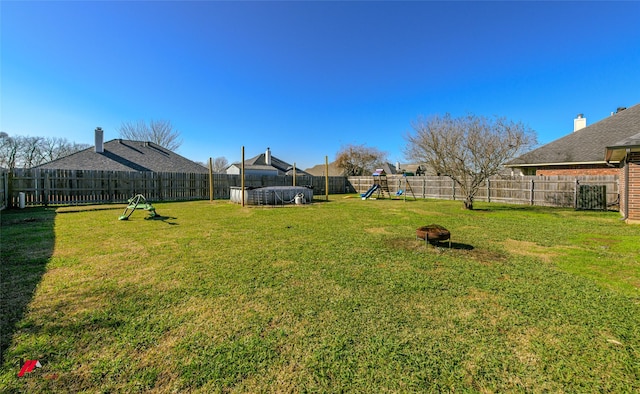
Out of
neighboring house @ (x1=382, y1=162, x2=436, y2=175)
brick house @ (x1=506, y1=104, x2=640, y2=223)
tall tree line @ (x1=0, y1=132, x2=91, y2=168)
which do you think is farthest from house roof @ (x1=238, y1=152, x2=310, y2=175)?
brick house @ (x1=506, y1=104, x2=640, y2=223)

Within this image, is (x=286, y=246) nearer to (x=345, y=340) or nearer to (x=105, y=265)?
→ (x=105, y=265)

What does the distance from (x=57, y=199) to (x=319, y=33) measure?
52.1 feet

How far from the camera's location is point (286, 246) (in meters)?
5.43

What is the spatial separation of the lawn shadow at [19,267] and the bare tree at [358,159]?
34.4 meters

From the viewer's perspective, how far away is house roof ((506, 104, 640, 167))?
1336cm

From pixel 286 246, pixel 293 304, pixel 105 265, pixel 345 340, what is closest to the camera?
pixel 345 340

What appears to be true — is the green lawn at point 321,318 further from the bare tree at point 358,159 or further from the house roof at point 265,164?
the bare tree at point 358,159

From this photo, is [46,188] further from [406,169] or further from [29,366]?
[406,169]

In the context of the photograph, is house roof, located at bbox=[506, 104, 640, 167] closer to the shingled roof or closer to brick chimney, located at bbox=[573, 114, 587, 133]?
brick chimney, located at bbox=[573, 114, 587, 133]

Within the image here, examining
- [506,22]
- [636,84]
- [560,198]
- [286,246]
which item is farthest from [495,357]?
[636,84]

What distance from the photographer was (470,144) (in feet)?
39.4

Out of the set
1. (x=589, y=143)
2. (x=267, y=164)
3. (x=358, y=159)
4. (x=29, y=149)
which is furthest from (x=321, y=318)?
(x=29, y=149)

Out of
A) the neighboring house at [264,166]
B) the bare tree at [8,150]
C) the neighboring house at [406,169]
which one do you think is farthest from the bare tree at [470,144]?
the bare tree at [8,150]

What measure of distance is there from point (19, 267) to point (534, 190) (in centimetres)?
1943
